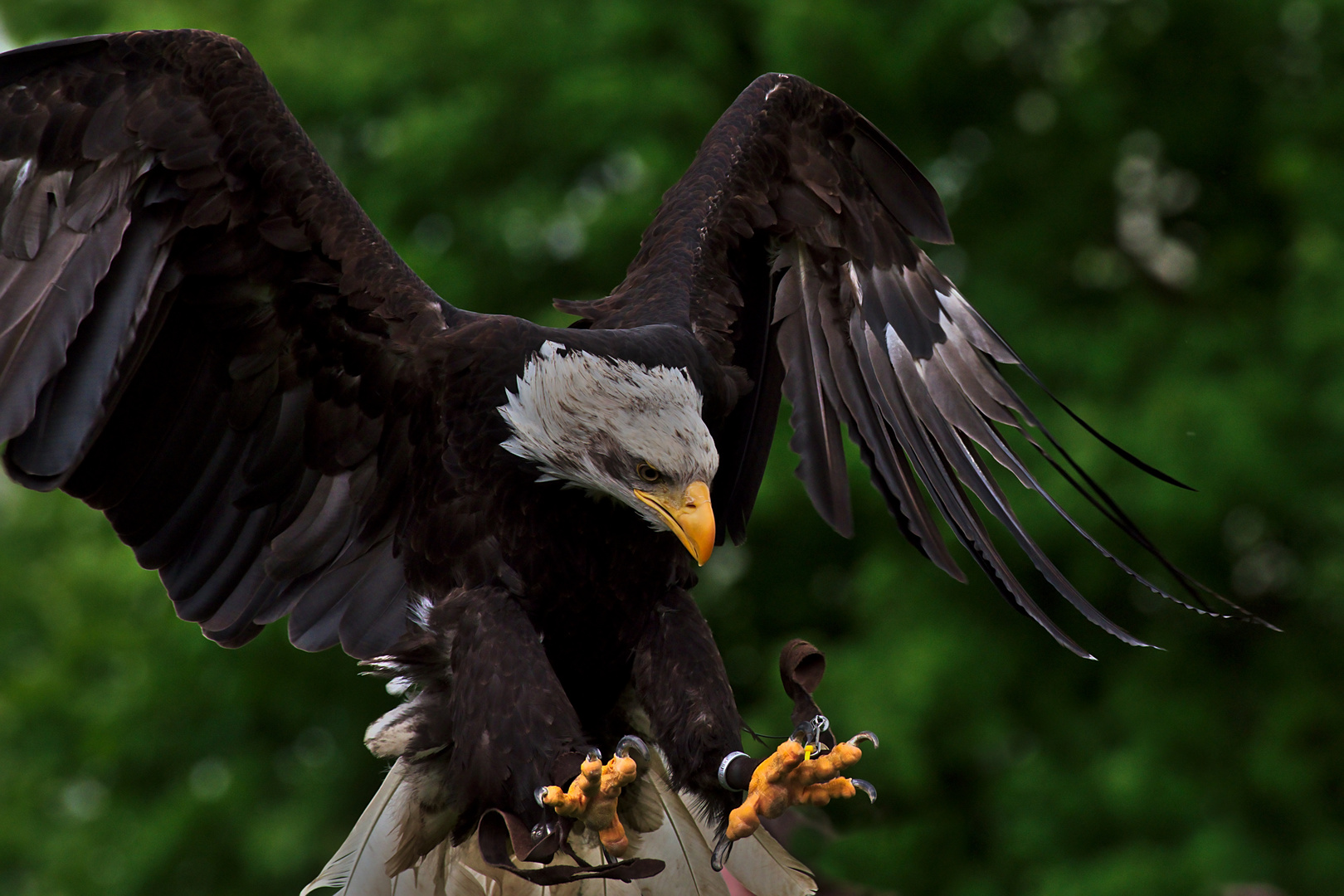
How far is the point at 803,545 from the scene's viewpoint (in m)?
8.42

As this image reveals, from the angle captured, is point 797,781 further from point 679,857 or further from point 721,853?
point 679,857

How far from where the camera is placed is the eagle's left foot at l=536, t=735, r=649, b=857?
291cm

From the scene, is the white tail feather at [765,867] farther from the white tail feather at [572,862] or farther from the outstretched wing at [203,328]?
the outstretched wing at [203,328]

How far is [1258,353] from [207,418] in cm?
595

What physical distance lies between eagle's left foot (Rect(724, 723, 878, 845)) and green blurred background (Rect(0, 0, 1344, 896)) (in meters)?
4.15

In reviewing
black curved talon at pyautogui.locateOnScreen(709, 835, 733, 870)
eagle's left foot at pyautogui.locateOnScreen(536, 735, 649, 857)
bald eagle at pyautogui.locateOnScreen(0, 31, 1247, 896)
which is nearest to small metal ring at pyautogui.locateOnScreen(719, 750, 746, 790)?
bald eagle at pyautogui.locateOnScreen(0, 31, 1247, 896)

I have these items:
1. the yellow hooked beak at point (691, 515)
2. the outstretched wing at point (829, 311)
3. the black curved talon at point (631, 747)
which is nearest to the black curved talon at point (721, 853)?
the black curved talon at point (631, 747)

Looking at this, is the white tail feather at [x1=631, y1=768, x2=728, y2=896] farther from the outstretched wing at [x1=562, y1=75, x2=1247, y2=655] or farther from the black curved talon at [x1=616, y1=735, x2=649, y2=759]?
the outstretched wing at [x1=562, y1=75, x2=1247, y2=655]

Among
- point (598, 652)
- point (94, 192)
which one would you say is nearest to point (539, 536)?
point (598, 652)

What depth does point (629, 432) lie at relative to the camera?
304 cm

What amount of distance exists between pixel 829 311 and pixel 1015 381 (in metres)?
3.92

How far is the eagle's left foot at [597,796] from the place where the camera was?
2906 millimetres

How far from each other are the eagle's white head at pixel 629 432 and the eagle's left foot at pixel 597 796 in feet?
1.37

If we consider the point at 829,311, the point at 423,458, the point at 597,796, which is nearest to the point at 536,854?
the point at 597,796
